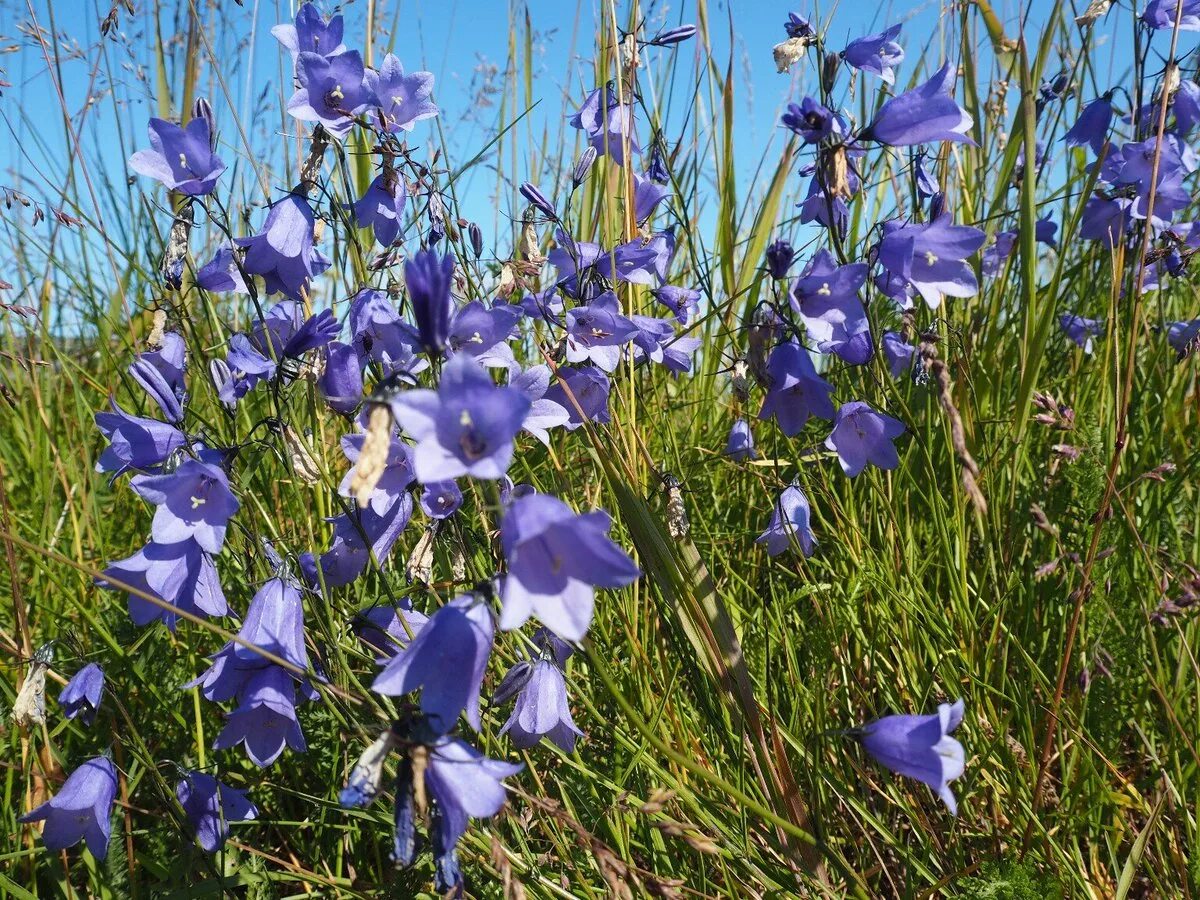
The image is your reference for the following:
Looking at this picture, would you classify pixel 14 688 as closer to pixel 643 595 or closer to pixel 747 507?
pixel 643 595

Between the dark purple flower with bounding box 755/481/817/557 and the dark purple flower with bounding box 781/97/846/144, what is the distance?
0.62 metres

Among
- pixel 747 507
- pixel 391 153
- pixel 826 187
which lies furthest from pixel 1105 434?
pixel 391 153

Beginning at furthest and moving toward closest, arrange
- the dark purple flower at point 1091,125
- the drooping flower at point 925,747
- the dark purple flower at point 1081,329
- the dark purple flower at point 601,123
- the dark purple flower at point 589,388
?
the dark purple flower at point 1081,329 < the dark purple flower at point 1091,125 < the dark purple flower at point 601,123 < the dark purple flower at point 589,388 < the drooping flower at point 925,747

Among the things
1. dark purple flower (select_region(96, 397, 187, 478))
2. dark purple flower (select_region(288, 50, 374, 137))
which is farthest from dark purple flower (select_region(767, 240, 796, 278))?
dark purple flower (select_region(96, 397, 187, 478))

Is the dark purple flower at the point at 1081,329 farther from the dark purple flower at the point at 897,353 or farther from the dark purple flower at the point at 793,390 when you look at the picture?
the dark purple flower at the point at 793,390

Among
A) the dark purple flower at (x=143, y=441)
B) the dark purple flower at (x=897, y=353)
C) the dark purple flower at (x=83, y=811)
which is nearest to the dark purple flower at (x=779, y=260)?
the dark purple flower at (x=897, y=353)

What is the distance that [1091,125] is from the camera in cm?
210

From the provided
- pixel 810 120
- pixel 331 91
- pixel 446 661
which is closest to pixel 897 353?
pixel 810 120

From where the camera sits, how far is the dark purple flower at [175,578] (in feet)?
3.70

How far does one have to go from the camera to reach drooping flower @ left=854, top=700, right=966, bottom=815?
97cm

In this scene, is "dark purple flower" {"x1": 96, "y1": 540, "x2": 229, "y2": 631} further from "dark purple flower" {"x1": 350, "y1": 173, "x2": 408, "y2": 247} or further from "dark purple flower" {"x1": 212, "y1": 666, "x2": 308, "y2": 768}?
"dark purple flower" {"x1": 350, "y1": 173, "x2": 408, "y2": 247}

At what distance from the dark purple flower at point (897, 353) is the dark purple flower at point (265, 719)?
1.36 m

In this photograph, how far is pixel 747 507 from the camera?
224 cm

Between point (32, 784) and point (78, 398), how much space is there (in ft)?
2.84
